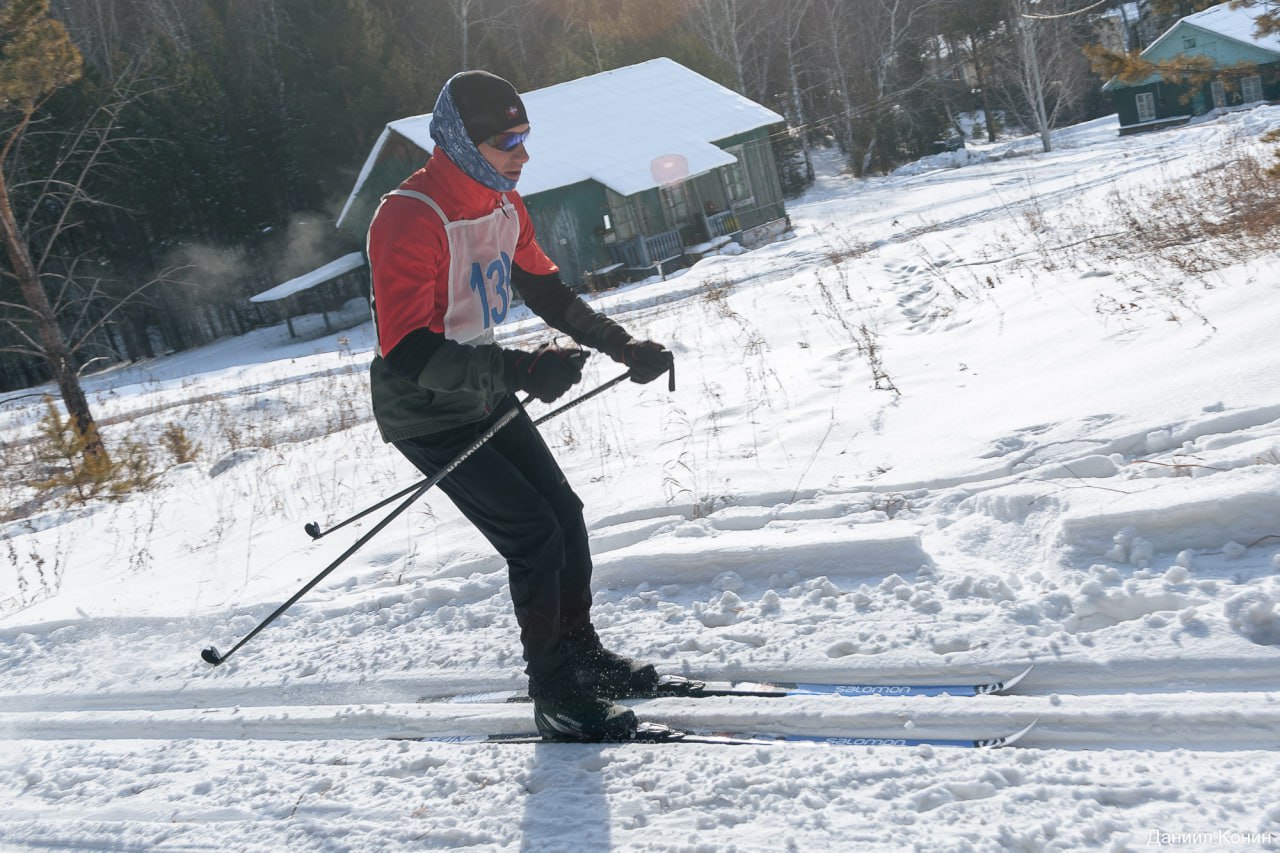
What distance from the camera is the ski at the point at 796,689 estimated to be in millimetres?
2904

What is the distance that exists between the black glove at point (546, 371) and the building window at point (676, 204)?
2537 centimetres

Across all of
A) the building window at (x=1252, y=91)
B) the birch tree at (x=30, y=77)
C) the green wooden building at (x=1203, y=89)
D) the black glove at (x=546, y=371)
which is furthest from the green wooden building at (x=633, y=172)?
the black glove at (x=546, y=371)

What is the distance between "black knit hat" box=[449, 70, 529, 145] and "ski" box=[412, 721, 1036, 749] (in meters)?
1.98

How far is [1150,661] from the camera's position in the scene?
2.76 metres

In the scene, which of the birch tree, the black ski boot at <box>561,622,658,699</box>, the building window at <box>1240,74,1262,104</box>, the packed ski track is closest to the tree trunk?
the birch tree

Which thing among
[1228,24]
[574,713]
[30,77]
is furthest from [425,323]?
[1228,24]

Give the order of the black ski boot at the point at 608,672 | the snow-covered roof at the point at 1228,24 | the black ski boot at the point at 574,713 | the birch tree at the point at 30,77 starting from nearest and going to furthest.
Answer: the black ski boot at the point at 574,713 → the black ski boot at the point at 608,672 → the birch tree at the point at 30,77 → the snow-covered roof at the point at 1228,24

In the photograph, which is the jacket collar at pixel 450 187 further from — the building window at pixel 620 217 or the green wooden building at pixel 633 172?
the building window at pixel 620 217

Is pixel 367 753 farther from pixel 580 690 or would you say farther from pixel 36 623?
pixel 36 623

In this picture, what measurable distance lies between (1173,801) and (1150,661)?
621 millimetres

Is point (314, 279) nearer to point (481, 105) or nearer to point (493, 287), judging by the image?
point (493, 287)

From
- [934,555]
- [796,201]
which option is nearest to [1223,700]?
[934,555]

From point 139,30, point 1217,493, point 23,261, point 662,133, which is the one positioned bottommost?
point 1217,493

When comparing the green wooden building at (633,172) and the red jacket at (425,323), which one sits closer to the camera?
the red jacket at (425,323)
